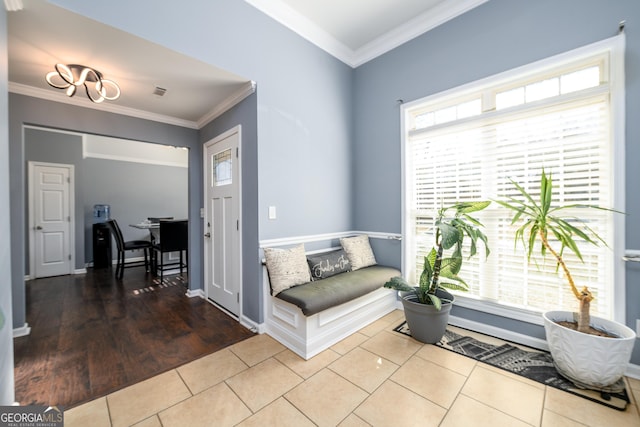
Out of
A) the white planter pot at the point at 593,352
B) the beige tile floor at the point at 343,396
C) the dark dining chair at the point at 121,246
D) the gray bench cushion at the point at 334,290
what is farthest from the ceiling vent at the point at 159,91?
the white planter pot at the point at 593,352

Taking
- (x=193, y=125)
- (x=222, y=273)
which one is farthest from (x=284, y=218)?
(x=193, y=125)

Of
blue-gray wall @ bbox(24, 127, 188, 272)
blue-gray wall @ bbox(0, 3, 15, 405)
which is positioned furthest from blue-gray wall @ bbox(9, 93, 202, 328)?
blue-gray wall @ bbox(24, 127, 188, 272)

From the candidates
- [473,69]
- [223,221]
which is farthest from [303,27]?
[223,221]

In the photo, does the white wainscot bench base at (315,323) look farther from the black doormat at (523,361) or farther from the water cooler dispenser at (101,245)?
the water cooler dispenser at (101,245)

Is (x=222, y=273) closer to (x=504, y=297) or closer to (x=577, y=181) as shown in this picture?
(x=504, y=297)

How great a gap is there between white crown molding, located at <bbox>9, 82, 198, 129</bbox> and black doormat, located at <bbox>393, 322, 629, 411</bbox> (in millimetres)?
3841

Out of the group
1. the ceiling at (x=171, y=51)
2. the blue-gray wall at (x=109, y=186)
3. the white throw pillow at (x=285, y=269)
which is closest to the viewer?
the ceiling at (x=171, y=51)

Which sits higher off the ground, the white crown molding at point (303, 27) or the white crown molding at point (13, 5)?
the white crown molding at point (303, 27)

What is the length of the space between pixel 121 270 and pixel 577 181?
6.45 metres

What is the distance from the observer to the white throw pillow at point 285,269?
2.28 meters

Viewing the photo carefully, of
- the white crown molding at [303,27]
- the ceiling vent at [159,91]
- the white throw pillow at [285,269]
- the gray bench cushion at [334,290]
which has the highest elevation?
the white crown molding at [303,27]

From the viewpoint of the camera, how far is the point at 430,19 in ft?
8.69

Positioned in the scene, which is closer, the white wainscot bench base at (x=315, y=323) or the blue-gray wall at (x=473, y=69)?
the blue-gray wall at (x=473, y=69)

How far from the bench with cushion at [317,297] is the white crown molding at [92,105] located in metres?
2.43
